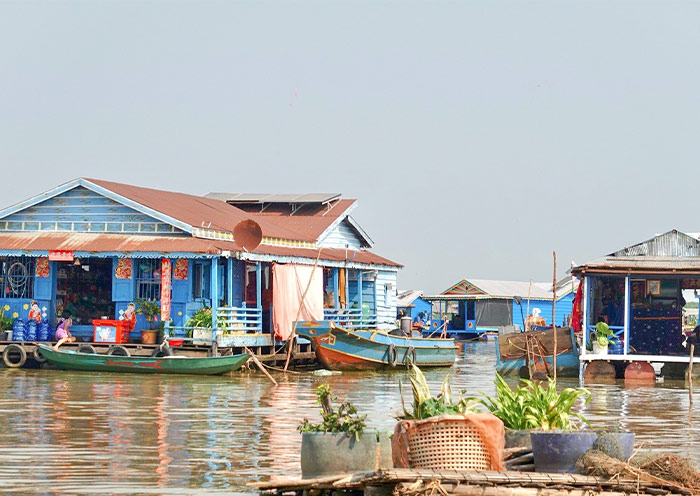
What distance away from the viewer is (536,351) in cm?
2528

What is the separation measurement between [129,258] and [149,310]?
4.43 ft

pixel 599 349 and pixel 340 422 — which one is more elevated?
pixel 340 422

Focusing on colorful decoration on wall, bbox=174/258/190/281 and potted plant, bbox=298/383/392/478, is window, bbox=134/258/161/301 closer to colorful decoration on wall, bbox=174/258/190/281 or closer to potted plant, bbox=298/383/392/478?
colorful decoration on wall, bbox=174/258/190/281

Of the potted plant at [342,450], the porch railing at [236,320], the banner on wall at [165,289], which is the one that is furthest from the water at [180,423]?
the banner on wall at [165,289]

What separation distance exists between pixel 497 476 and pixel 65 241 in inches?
774

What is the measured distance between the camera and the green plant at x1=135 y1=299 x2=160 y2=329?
25.8 m

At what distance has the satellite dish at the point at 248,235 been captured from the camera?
25706 millimetres

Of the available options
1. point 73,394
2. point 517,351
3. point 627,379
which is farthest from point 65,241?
point 627,379

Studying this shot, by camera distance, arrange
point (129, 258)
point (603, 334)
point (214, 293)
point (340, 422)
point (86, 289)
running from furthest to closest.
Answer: point (86, 289) → point (129, 258) → point (603, 334) → point (214, 293) → point (340, 422)

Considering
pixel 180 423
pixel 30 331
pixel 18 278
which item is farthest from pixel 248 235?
pixel 180 423

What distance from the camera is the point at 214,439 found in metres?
13.6

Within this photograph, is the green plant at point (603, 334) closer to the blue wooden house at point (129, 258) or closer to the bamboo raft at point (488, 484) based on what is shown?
the blue wooden house at point (129, 258)

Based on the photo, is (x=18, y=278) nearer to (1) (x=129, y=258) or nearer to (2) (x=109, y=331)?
(1) (x=129, y=258)

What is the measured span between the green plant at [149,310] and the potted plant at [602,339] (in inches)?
401
